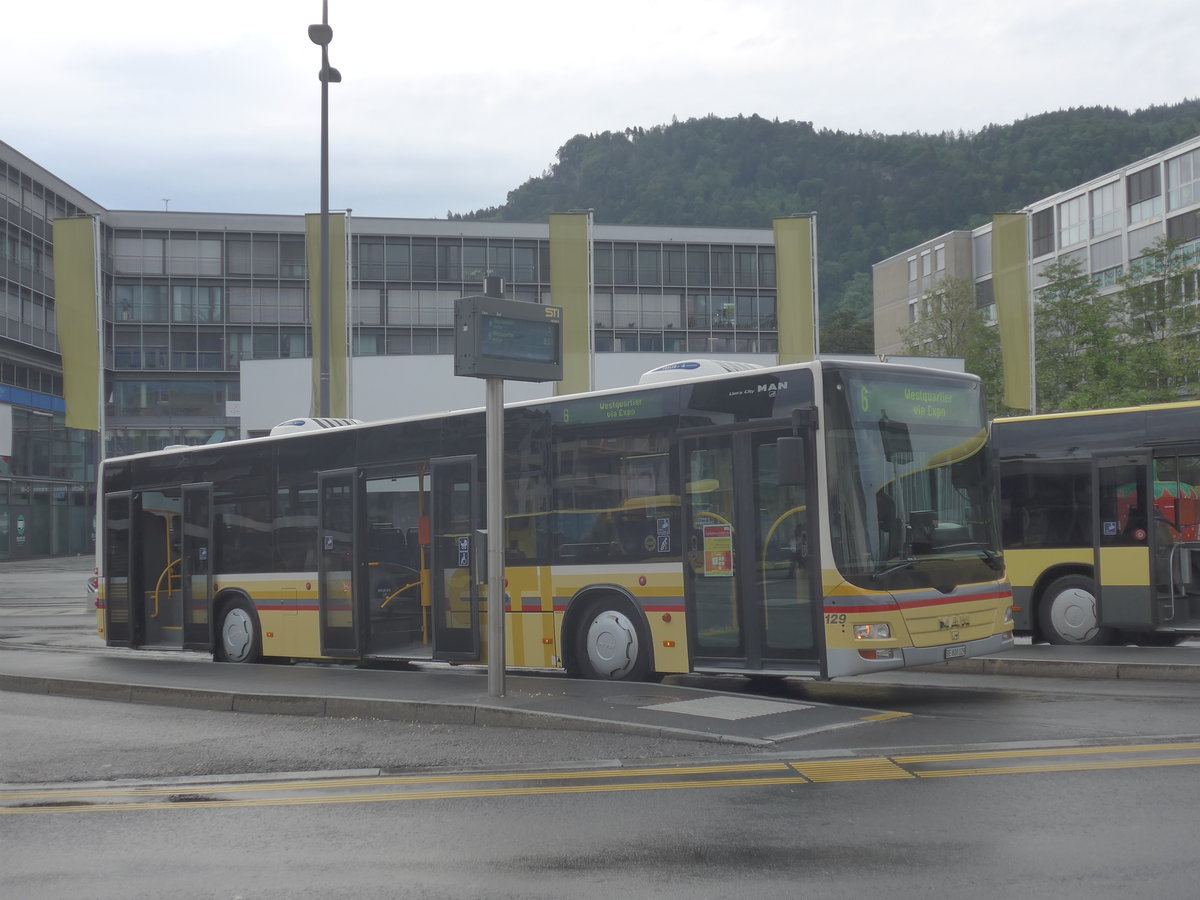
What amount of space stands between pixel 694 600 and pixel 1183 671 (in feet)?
16.1

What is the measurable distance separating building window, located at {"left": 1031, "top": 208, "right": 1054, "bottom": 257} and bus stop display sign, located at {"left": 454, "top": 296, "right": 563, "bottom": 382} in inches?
3490

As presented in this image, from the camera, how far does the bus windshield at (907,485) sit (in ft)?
37.0

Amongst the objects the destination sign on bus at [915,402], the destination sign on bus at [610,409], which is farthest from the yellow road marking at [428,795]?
the destination sign on bus at [610,409]

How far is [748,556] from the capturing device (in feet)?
39.3

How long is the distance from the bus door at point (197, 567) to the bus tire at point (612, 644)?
6.62 meters

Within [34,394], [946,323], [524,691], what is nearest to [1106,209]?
[946,323]

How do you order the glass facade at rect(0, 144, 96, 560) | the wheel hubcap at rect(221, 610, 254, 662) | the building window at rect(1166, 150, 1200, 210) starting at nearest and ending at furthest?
the wheel hubcap at rect(221, 610, 254, 662), the glass facade at rect(0, 144, 96, 560), the building window at rect(1166, 150, 1200, 210)

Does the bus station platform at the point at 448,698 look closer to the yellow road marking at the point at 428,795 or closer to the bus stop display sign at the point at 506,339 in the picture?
the yellow road marking at the point at 428,795

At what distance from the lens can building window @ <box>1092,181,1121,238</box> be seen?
85.1m

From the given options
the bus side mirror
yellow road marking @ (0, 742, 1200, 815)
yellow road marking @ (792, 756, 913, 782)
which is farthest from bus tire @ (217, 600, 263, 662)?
yellow road marking @ (792, 756, 913, 782)

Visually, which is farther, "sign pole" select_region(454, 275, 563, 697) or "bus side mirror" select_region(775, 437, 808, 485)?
"sign pole" select_region(454, 275, 563, 697)

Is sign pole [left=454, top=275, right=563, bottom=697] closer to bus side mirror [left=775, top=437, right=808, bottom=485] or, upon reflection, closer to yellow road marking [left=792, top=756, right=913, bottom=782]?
bus side mirror [left=775, top=437, right=808, bottom=485]

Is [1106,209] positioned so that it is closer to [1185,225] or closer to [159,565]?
[1185,225]

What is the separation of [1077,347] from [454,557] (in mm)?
43321
